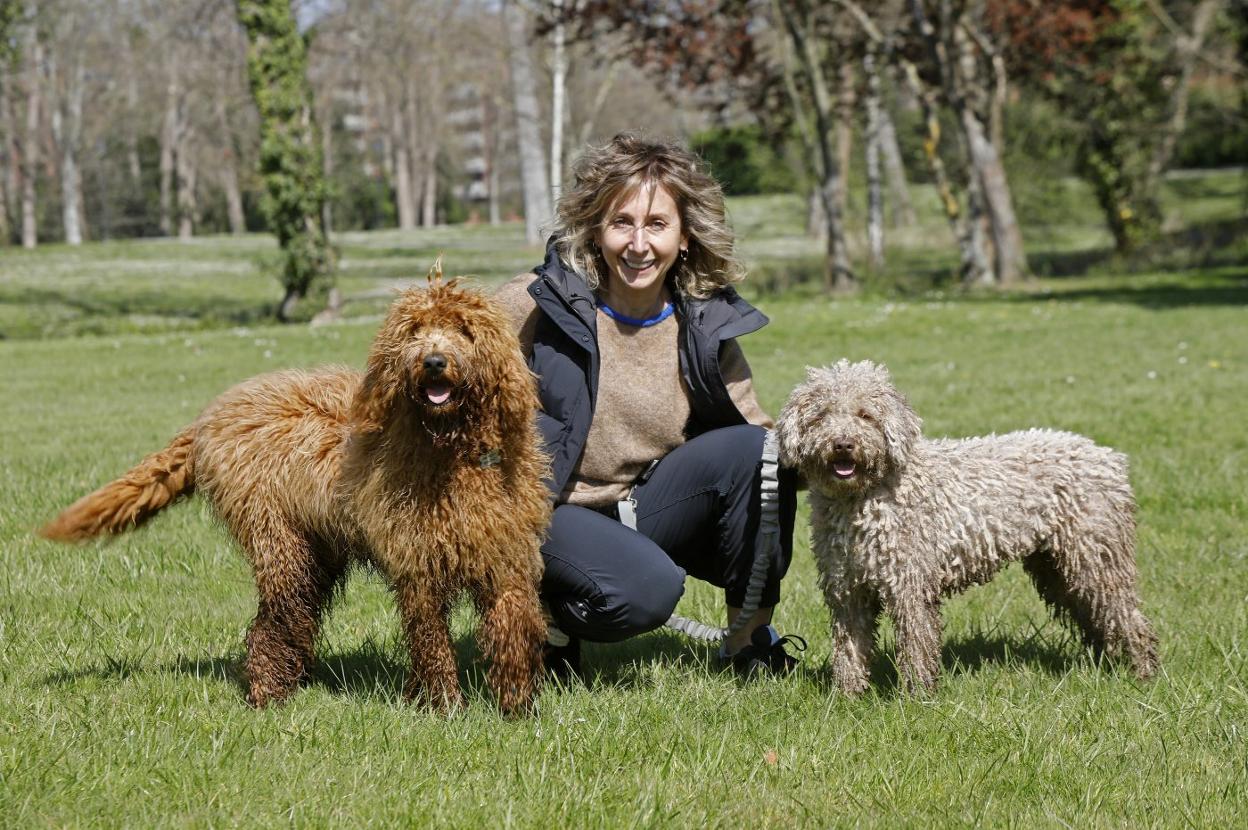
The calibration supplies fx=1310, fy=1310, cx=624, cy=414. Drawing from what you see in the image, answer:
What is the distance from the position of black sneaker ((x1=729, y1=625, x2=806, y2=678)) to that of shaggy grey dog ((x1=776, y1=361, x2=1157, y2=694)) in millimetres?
390

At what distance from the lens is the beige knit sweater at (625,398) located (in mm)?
4699

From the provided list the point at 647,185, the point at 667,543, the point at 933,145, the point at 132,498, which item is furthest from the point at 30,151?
the point at 667,543

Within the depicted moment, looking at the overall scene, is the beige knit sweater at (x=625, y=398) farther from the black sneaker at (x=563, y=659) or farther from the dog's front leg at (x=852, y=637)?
the dog's front leg at (x=852, y=637)

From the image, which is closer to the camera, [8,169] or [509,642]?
[509,642]

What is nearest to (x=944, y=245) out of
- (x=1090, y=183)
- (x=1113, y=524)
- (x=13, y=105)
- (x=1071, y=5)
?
(x=1090, y=183)

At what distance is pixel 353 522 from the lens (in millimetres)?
4207

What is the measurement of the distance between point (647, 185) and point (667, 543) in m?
1.30

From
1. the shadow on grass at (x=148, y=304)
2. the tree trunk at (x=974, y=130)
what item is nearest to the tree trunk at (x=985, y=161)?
the tree trunk at (x=974, y=130)

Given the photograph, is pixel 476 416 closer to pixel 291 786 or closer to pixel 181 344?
pixel 291 786

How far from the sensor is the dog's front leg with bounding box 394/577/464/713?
4105mm

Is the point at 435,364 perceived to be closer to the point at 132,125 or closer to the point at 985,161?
the point at 985,161

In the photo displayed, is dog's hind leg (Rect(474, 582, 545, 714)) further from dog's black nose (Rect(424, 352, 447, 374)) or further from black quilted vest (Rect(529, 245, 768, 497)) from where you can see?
dog's black nose (Rect(424, 352, 447, 374))

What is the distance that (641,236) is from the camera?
462 cm

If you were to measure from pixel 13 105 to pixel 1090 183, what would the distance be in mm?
42329
